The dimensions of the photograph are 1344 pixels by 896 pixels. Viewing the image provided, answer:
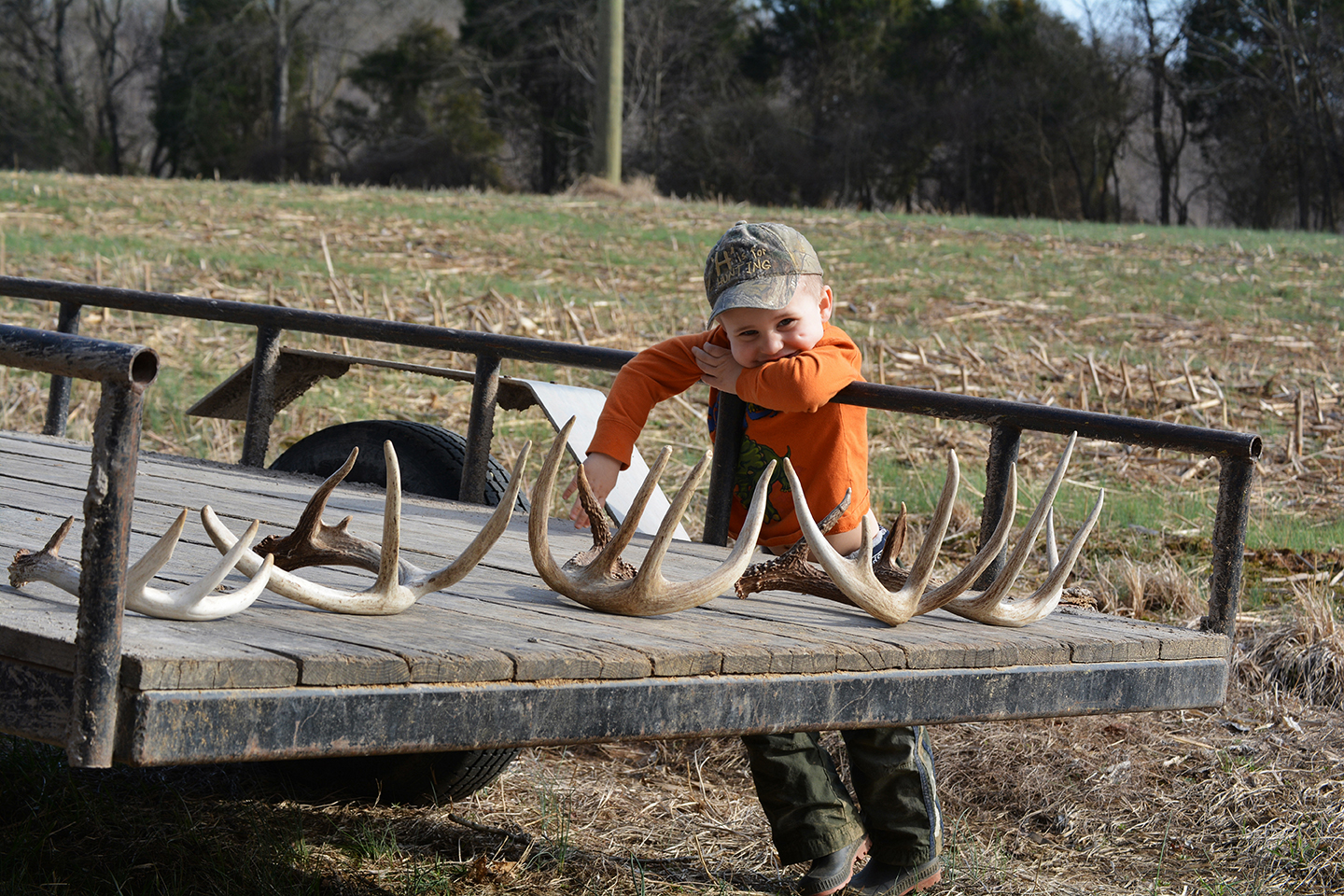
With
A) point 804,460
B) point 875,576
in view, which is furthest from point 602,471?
point 875,576

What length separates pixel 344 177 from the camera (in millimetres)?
42719

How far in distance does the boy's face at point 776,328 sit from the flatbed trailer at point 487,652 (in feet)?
0.58

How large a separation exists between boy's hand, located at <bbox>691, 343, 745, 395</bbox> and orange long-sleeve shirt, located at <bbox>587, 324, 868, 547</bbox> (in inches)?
1.5

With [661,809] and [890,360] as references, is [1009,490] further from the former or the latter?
[890,360]

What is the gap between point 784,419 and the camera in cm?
352

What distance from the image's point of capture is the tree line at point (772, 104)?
38969 mm

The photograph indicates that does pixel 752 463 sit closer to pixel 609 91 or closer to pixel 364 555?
pixel 364 555

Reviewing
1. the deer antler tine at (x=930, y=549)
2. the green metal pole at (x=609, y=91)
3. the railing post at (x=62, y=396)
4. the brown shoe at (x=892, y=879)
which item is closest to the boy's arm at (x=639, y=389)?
the deer antler tine at (x=930, y=549)

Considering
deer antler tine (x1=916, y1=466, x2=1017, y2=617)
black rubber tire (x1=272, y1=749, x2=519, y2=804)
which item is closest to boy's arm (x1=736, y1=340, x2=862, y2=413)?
deer antler tine (x1=916, y1=466, x2=1017, y2=617)

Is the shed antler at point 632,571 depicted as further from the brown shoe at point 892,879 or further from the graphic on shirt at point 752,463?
the brown shoe at point 892,879

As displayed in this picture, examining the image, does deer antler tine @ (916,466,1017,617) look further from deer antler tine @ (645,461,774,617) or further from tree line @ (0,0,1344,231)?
tree line @ (0,0,1344,231)

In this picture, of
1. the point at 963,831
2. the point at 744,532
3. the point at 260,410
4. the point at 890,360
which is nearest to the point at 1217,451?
the point at 744,532

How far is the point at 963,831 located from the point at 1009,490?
51.6 inches

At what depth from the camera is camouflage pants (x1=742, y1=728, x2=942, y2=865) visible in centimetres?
323
